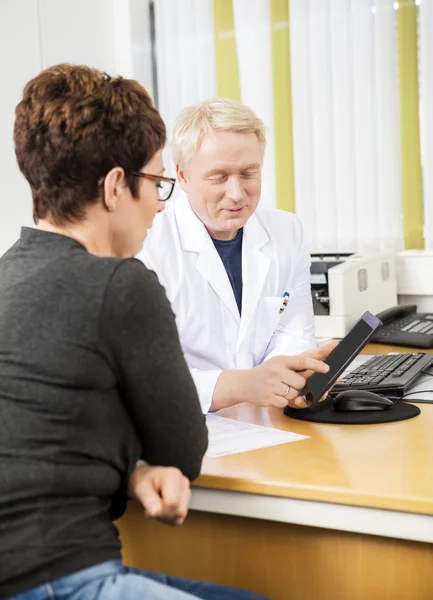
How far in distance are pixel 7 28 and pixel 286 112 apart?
113cm

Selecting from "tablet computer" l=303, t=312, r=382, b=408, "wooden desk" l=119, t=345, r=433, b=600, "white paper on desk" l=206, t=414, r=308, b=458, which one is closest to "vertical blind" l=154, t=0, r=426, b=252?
"tablet computer" l=303, t=312, r=382, b=408

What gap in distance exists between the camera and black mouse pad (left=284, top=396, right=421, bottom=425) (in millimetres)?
1491

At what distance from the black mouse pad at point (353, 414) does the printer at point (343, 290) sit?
98cm

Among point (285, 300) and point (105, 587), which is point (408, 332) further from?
point (105, 587)

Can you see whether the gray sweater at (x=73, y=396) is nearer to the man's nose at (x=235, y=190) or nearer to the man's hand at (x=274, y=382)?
the man's hand at (x=274, y=382)

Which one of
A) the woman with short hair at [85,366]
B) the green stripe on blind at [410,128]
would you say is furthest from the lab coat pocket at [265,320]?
the green stripe on blind at [410,128]

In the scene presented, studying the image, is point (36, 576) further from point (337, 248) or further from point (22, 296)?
point (337, 248)

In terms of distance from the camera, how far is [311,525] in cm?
119

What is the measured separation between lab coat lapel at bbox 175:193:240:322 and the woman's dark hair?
0.84 metres

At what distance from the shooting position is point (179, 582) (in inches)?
45.2

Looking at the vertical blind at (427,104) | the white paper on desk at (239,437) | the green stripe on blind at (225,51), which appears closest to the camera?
the white paper on desk at (239,437)

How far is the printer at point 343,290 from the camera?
8.45ft

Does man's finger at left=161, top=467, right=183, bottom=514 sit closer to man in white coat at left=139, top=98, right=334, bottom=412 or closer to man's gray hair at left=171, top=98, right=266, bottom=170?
man in white coat at left=139, top=98, right=334, bottom=412

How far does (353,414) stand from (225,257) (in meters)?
0.70
